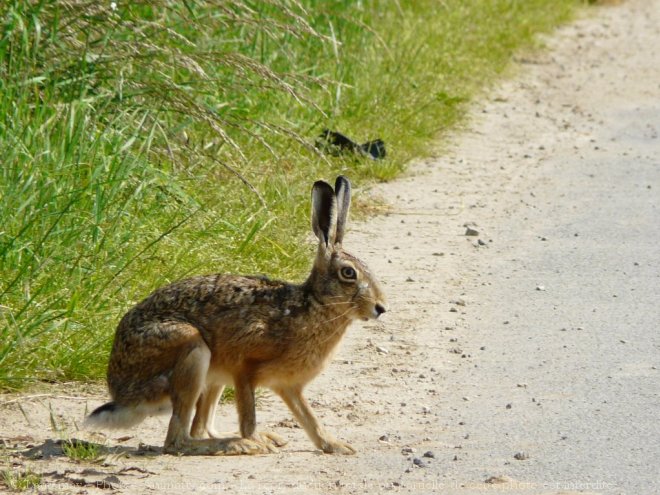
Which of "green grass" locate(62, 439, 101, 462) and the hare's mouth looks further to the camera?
the hare's mouth

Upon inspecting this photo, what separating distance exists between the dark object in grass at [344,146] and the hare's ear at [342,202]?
2.83m

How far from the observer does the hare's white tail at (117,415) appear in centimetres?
486

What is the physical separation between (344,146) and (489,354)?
2.80m

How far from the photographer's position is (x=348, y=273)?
543 cm

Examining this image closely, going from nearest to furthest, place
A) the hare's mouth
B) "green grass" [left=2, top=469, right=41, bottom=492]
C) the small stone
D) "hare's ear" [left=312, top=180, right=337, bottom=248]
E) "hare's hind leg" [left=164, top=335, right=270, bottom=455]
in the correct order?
"green grass" [left=2, top=469, right=41, bottom=492], the small stone, "hare's hind leg" [left=164, top=335, right=270, bottom=455], the hare's mouth, "hare's ear" [left=312, top=180, right=337, bottom=248]

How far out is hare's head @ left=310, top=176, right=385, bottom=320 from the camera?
539 centimetres

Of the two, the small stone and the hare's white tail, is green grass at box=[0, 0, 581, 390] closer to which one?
the hare's white tail

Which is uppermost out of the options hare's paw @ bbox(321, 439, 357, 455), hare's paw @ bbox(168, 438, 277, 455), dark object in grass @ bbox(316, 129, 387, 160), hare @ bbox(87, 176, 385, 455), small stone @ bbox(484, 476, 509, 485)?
dark object in grass @ bbox(316, 129, 387, 160)

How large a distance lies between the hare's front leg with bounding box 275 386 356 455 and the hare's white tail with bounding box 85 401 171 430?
1.82 feet

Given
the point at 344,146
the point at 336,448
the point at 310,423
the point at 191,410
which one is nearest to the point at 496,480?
the point at 336,448

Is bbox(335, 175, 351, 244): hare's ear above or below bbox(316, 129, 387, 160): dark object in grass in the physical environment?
below

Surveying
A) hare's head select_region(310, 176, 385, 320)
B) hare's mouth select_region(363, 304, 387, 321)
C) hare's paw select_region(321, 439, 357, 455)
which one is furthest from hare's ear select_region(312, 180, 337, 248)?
hare's paw select_region(321, 439, 357, 455)

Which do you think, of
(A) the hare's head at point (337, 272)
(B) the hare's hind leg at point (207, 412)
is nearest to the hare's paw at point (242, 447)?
(B) the hare's hind leg at point (207, 412)

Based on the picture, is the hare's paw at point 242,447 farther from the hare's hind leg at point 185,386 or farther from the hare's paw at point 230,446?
the hare's hind leg at point 185,386
